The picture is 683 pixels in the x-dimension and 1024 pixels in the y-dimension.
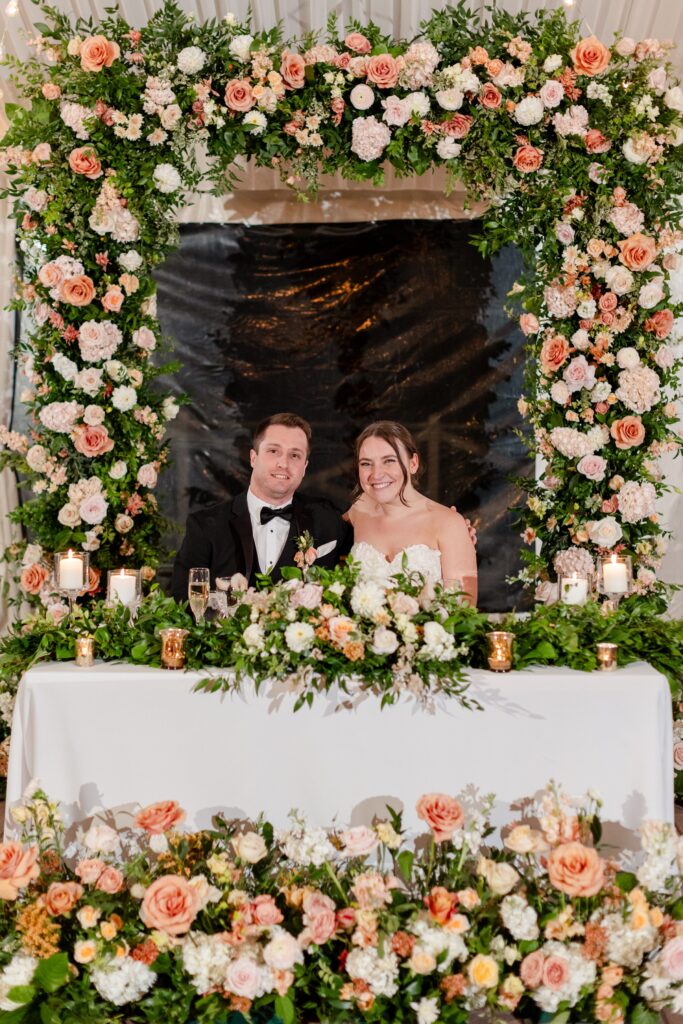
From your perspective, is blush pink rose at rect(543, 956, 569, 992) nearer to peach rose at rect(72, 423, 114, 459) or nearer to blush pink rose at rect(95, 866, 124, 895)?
blush pink rose at rect(95, 866, 124, 895)

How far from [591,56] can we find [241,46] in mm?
1652

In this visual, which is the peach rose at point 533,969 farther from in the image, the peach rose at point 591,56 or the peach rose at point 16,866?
the peach rose at point 591,56

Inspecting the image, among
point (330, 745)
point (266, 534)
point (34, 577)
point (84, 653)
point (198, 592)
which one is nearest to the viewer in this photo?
point (330, 745)

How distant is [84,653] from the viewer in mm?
2900

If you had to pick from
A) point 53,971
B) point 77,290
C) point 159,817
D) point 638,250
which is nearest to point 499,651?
point 159,817

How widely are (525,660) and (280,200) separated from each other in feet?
13.4

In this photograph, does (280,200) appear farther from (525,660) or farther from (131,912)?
(131,912)

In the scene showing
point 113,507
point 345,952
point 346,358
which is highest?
point 346,358

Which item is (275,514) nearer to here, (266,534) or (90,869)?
(266,534)

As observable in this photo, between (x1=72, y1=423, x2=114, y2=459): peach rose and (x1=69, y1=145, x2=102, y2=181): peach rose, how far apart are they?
1215 millimetres

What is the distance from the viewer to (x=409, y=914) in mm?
2512

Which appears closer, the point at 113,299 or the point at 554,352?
the point at 113,299

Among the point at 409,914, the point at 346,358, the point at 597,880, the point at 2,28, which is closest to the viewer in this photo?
the point at 597,880

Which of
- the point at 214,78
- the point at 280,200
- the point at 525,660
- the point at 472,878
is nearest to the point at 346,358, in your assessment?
the point at 280,200
